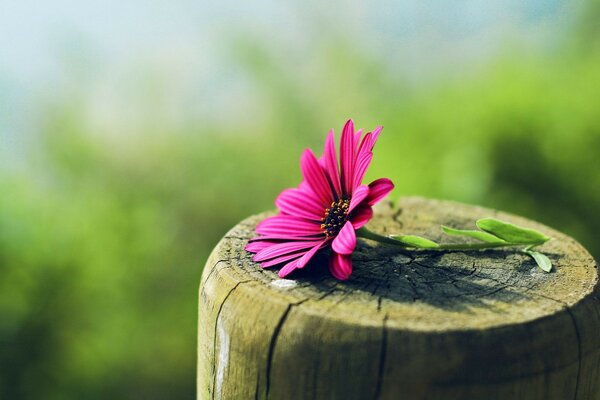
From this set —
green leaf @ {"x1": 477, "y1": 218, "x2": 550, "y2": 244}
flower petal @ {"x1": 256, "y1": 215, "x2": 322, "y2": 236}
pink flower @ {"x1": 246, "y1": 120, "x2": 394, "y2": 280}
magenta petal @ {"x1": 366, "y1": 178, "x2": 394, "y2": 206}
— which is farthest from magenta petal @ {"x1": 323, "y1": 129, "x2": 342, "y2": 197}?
green leaf @ {"x1": 477, "y1": 218, "x2": 550, "y2": 244}

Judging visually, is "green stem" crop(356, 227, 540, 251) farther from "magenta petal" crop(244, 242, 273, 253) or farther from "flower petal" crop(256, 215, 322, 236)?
"magenta petal" crop(244, 242, 273, 253)

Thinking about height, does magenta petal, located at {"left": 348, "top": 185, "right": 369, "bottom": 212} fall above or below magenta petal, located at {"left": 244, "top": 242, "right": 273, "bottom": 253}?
above

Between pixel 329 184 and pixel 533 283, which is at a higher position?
pixel 329 184

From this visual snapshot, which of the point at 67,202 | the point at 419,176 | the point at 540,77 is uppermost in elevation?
the point at 540,77

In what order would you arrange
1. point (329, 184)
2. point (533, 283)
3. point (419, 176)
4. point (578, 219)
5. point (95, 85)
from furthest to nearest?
1. point (95, 85)
2. point (419, 176)
3. point (578, 219)
4. point (329, 184)
5. point (533, 283)

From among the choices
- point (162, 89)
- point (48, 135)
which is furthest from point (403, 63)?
point (48, 135)

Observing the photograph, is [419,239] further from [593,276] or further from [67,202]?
[67,202]

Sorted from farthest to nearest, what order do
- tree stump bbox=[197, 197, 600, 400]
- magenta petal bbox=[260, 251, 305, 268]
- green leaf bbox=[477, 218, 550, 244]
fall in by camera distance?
green leaf bbox=[477, 218, 550, 244]
magenta petal bbox=[260, 251, 305, 268]
tree stump bbox=[197, 197, 600, 400]
